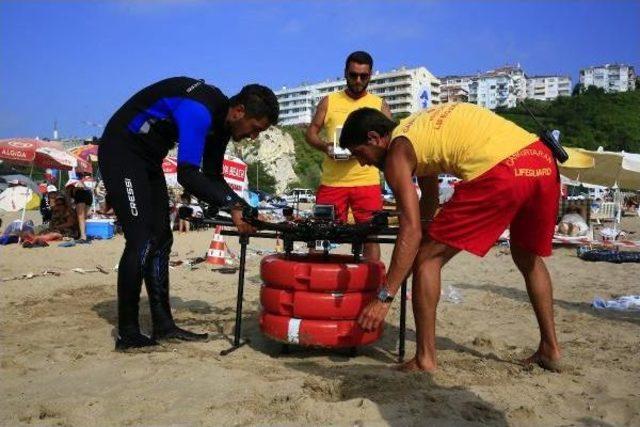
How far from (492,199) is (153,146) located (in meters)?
2.37

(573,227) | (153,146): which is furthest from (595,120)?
(153,146)

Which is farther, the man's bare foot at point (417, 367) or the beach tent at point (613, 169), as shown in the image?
the beach tent at point (613, 169)

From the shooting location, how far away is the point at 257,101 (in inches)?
144

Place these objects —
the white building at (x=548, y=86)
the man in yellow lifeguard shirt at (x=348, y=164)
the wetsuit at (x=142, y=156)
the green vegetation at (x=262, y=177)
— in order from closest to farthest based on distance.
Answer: the wetsuit at (x=142, y=156)
the man in yellow lifeguard shirt at (x=348, y=164)
the green vegetation at (x=262, y=177)
the white building at (x=548, y=86)

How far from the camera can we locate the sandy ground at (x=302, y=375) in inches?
102

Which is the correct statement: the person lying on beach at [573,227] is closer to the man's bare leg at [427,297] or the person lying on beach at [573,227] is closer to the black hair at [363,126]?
the man's bare leg at [427,297]

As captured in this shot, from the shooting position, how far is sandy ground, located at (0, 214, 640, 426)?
8.50ft

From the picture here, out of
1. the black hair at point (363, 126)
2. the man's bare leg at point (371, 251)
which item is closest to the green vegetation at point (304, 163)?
the man's bare leg at point (371, 251)

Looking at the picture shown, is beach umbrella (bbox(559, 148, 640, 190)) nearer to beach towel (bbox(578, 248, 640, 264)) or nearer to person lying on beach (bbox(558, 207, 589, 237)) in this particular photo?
person lying on beach (bbox(558, 207, 589, 237))

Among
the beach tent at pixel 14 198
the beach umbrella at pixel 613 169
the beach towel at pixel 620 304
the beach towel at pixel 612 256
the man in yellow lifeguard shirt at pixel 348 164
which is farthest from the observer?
the beach tent at pixel 14 198

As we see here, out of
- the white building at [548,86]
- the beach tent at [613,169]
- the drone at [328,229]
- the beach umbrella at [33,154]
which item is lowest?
the drone at [328,229]

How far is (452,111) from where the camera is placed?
331cm

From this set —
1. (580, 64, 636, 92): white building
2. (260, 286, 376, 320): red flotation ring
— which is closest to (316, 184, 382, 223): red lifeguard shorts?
(260, 286, 376, 320): red flotation ring

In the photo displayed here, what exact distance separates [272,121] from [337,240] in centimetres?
97
